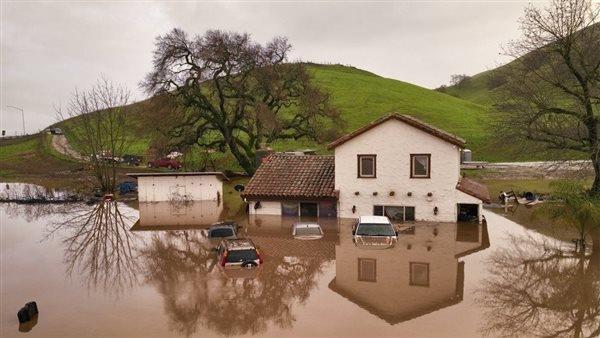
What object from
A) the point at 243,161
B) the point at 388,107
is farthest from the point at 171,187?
the point at 388,107

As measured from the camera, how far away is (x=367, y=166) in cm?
3225

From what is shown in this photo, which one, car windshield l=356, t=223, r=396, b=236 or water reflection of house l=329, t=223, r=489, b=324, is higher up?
car windshield l=356, t=223, r=396, b=236

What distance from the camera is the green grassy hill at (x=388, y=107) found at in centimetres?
6731

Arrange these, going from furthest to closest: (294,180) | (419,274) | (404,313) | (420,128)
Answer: (294,180) → (420,128) → (419,274) → (404,313)

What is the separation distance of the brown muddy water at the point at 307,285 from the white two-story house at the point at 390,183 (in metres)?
1.89

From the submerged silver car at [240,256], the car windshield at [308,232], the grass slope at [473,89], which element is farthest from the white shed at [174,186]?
the grass slope at [473,89]

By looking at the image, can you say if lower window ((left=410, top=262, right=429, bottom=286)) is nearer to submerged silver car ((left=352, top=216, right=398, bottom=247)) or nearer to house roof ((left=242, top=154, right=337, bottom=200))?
submerged silver car ((left=352, top=216, right=398, bottom=247))

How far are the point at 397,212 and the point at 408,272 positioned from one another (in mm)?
11196

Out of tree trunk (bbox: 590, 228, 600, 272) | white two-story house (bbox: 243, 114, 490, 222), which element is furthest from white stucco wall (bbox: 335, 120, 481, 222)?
tree trunk (bbox: 590, 228, 600, 272)

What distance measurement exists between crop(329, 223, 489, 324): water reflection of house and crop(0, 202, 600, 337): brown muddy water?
58 mm

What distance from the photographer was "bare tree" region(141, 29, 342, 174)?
48094 millimetres

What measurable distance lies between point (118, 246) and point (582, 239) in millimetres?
25686

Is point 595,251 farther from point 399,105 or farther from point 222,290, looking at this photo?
point 399,105

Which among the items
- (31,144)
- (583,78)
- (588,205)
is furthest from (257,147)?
(31,144)
